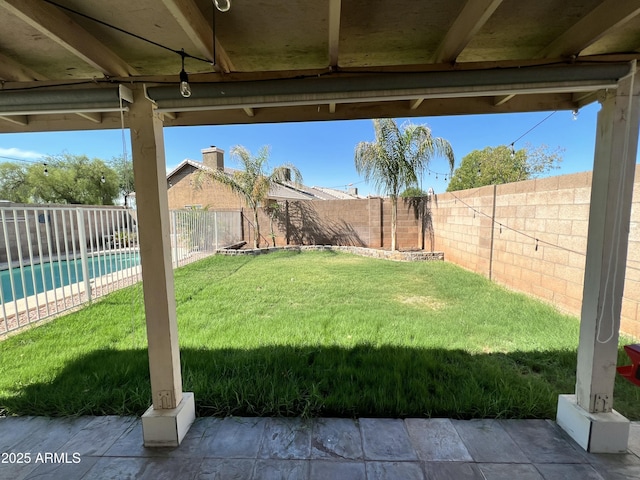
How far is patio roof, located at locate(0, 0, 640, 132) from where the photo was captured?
142 centimetres

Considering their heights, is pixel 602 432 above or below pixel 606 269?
below

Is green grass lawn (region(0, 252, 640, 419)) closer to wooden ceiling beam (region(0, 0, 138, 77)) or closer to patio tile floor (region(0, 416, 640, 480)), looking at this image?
patio tile floor (region(0, 416, 640, 480))

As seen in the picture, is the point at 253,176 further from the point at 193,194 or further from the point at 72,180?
the point at 72,180

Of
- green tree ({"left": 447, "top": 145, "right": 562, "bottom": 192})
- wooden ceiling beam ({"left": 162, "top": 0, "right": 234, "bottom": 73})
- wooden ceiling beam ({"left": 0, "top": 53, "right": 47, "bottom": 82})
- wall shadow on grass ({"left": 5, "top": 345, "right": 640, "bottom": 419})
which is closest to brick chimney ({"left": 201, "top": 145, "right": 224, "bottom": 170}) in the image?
green tree ({"left": 447, "top": 145, "right": 562, "bottom": 192})

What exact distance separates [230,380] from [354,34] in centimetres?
259

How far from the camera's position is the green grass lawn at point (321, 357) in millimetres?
2221

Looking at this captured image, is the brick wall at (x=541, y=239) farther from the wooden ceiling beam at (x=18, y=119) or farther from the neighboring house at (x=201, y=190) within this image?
the neighboring house at (x=201, y=190)

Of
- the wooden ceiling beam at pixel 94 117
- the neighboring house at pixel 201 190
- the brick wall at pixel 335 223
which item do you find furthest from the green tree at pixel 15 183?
the wooden ceiling beam at pixel 94 117

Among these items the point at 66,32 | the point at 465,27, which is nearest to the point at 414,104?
the point at 465,27

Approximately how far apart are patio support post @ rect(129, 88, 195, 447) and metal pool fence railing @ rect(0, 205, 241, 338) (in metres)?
2.41

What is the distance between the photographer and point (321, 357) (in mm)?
2881

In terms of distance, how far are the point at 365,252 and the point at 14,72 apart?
9.04m

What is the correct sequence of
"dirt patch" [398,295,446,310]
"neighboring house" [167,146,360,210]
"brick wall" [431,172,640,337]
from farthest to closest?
"neighboring house" [167,146,360,210]
"dirt patch" [398,295,446,310]
"brick wall" [431,172,640,337]

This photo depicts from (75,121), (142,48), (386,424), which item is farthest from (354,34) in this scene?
(386,424)
